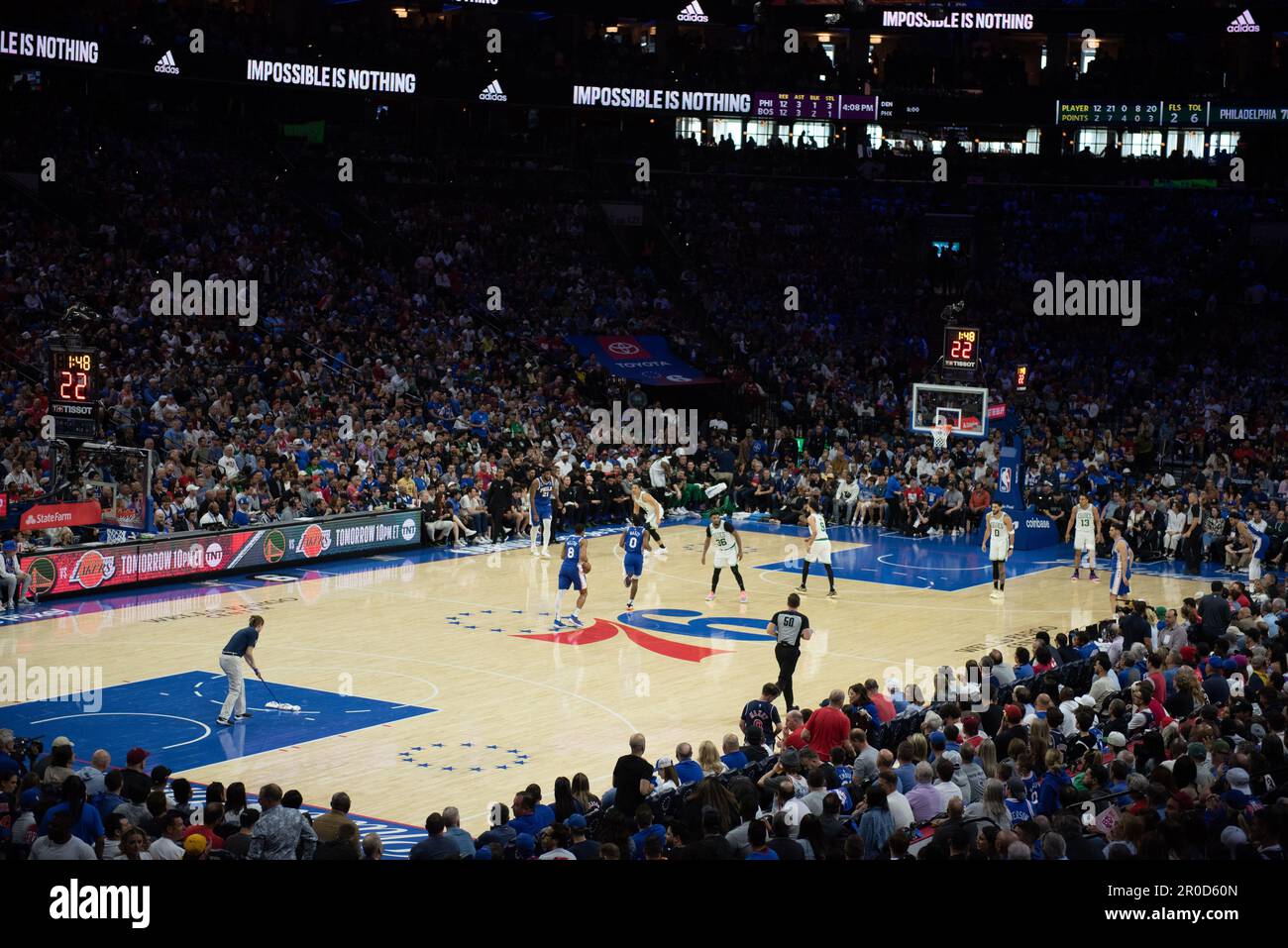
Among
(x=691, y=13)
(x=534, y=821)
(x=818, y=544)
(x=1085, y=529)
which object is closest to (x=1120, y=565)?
(x=1085, y=529)

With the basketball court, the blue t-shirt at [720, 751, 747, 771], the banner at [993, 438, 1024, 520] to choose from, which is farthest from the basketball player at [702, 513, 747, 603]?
the blue t-shirt at [720, 751, 747, 771]

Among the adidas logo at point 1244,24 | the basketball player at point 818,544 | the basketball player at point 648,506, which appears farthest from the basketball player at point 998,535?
the adidas logo at point 1244,24

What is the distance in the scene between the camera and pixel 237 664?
60.2 feet

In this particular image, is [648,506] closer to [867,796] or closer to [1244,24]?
[867,796]

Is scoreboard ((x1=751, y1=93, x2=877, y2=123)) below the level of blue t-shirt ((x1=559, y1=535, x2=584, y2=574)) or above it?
above

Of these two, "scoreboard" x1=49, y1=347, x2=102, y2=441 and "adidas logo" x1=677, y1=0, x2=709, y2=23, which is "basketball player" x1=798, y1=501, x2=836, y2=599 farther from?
"adidas logo" x1=677, y1=0, x2=709, y2=23

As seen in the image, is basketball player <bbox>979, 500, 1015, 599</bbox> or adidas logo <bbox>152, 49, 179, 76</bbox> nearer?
basketball player <bbox>979, 500, 1015, 599</bbox>

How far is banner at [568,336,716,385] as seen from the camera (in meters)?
43.2

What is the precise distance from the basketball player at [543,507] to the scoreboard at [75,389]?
9.74m

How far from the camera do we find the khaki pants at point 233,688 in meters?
18.3

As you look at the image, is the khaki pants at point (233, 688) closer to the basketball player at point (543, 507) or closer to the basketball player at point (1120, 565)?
the basketball player at point (543, 507)
